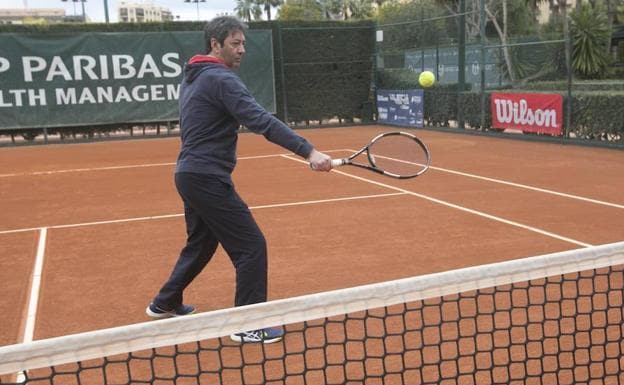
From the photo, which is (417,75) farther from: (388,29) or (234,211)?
(234,211)

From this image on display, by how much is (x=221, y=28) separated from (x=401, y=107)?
1531 cm

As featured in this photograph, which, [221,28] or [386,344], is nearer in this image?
[221,28]

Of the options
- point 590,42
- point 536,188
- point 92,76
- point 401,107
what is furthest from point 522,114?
point 92,76

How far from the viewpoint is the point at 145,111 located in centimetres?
1772

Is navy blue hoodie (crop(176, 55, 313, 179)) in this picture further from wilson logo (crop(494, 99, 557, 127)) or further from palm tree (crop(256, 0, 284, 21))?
palm tree (crop(256, 0, 284, 21))

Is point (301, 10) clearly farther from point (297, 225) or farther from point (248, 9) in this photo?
point (297, 225)

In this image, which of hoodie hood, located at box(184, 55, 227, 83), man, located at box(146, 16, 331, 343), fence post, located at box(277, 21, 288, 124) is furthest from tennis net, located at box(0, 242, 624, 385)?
fence post, located at box(277, 21, 288, 124)

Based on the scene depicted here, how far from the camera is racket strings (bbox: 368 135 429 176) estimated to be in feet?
15.5

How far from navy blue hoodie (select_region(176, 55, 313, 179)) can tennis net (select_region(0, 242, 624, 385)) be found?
897mm

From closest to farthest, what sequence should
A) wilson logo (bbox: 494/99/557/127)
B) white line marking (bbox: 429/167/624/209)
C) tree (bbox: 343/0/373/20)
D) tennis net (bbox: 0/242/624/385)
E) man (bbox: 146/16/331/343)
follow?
tennis net (bbox: 0/242/624/385) < man (bbox: 146/16/331/343) < white line marking (bbox: 429/167/624/209) < wilson logo (bbox: 494/99/557/127) < tree (bbox: 343/0/373/20)

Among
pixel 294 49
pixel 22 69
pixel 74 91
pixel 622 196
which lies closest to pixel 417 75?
pixel 294 49

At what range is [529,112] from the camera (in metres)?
14.0

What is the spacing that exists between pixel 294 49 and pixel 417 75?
3.56m

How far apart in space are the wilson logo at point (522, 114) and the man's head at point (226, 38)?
36.1ft
